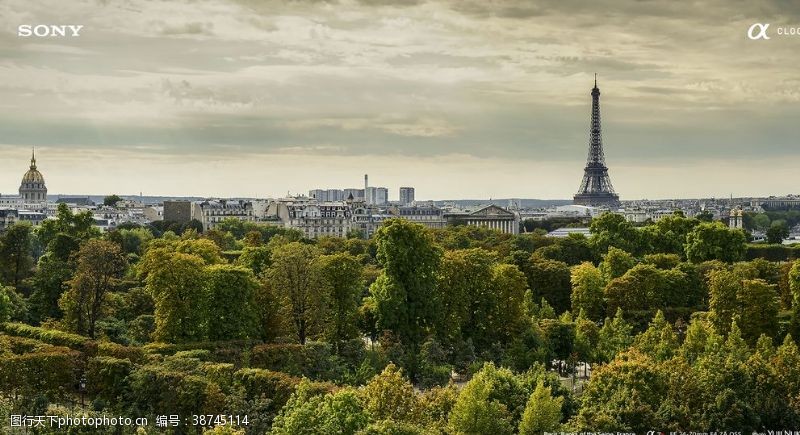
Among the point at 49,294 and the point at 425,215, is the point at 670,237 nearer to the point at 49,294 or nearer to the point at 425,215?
the point at 49,294

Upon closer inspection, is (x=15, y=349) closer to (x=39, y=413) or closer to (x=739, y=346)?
(x=39, y=413)

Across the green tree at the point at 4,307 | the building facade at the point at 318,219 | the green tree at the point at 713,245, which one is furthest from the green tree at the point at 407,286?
the building facade at the point at 318,219

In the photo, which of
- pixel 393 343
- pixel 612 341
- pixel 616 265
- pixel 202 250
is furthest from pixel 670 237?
pixel 393 343

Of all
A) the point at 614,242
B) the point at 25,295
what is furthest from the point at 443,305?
the point at 614,242

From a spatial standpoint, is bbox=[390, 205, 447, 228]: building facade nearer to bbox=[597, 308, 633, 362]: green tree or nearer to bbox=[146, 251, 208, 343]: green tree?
bbox=[597, 308, 633, 362]: green tree

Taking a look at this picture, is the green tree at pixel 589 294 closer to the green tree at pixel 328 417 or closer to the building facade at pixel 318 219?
the green tree at pixel 328 417
